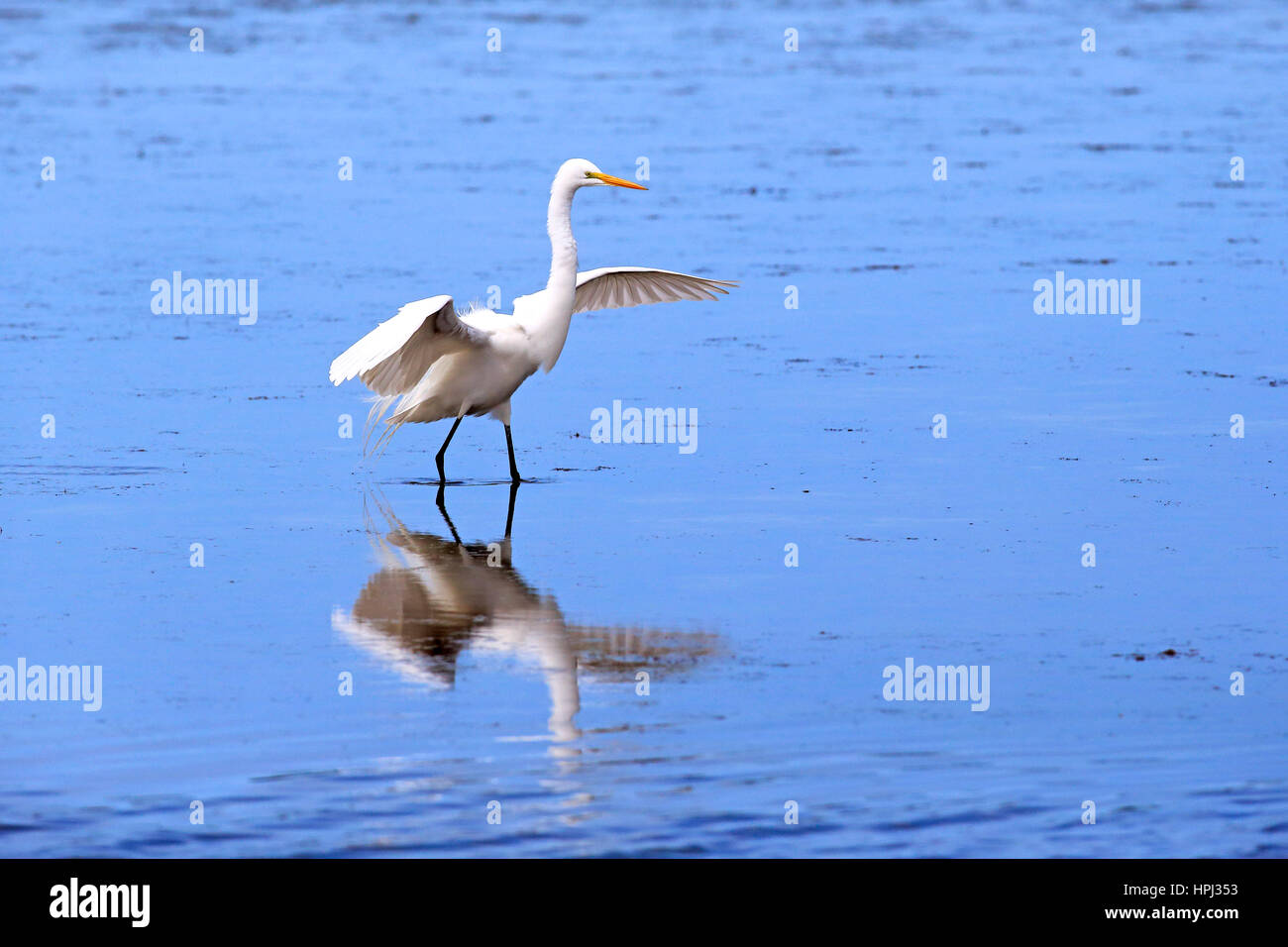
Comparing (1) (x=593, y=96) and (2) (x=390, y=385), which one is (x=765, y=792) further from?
(1) (x=593, y=96)

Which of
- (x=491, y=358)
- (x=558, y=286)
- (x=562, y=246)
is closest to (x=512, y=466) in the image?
(x=491, y=358)

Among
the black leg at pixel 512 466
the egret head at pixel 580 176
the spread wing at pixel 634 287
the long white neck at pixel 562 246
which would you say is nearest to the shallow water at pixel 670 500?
the black leg at pixel 512 466

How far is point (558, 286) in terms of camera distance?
13469 millimetres

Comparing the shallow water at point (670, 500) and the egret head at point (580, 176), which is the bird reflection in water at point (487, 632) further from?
the egret head at point (580, 176)

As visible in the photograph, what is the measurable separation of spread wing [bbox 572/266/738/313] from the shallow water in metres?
0.65

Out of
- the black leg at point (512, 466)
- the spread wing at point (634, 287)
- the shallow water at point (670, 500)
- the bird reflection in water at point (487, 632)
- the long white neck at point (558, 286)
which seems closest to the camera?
the shallow water at point (670, 500)

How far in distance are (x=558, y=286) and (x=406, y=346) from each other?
1.48 meters

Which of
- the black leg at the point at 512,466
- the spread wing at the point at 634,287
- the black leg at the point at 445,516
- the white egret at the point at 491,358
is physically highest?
the spread wing at the point at 634,287

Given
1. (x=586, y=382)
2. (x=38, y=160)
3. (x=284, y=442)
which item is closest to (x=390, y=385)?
(x=284, y=442)

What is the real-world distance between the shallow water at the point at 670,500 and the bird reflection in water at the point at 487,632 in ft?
0.12

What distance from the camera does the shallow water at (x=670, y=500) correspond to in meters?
7.26

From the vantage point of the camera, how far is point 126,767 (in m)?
7.48
